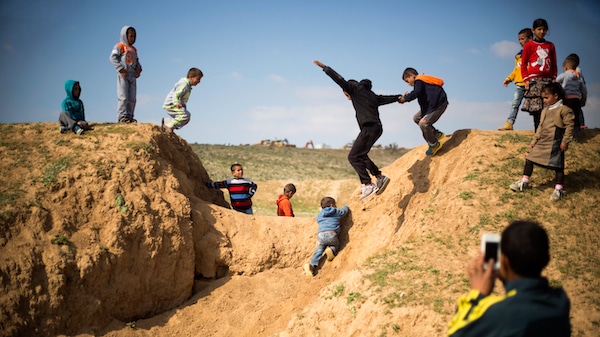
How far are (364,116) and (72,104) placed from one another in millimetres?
5890

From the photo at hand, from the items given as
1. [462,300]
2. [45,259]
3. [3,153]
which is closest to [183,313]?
[45,259]

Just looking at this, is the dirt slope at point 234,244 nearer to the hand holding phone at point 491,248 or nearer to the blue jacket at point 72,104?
the blue jacket at point 72,104

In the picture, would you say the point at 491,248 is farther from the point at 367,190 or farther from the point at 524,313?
the point at 367,190

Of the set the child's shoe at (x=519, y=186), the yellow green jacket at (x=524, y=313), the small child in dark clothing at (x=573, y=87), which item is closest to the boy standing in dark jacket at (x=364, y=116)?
the child's shoe at (x=519, y=186)

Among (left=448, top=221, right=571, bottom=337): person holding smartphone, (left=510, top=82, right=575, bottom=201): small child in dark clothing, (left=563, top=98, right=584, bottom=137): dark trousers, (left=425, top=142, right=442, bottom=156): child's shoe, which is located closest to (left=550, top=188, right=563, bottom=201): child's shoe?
(left=510, top=82, right=575, bottom=201): small child in dark clothing

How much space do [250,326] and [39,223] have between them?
3.94 metres

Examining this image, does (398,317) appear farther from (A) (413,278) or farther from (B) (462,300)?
(B) (462,300)

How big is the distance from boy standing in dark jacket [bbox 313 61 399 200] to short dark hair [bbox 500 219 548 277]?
5.98 m

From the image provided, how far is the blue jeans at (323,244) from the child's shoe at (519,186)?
11.3 ft

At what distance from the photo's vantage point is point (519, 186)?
8344 mm

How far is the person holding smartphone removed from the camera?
2811 millimetres

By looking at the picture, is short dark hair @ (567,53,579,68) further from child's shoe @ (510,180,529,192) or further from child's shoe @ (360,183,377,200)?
child's shoe @ (360,183,377,200)

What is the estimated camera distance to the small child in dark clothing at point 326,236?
9.41 metres

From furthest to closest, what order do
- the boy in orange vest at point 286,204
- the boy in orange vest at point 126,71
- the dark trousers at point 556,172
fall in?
the boy in orange vest at point 286,204
the boy in orange vest at point 126,71
the dark trousers at point 556,172
